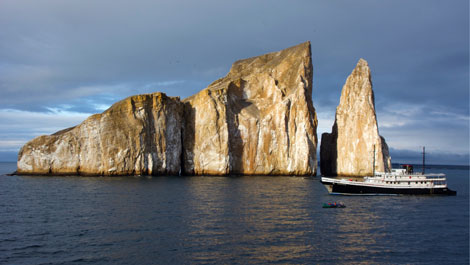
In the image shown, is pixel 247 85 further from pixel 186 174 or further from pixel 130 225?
pixel 130 225

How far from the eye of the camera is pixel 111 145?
9188 cm

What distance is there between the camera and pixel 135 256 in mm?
25062

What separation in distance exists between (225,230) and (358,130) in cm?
7816

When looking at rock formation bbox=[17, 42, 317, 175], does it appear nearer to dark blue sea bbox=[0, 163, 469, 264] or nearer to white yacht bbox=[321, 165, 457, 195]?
white yacht bbox=[321, 165, 457, 195]

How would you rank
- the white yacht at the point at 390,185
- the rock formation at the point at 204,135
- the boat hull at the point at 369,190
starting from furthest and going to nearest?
the rock formation at the point at 204,135 < the white yacht at the point at 390,185 < the boat hull at the point at 369,190

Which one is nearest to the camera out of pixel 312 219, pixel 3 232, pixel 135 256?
pixel 135 256

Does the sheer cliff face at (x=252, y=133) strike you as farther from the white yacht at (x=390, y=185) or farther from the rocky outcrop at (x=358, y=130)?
the white yacht at (x=390, y=185)

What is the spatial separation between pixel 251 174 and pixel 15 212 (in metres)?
69.2

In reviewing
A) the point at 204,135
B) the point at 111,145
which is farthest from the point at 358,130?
the point at 111,145

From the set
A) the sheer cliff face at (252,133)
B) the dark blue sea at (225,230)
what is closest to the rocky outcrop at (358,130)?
the sheer cliff face at (252,133)

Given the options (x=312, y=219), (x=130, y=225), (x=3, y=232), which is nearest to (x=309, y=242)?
(x=312, y=219)

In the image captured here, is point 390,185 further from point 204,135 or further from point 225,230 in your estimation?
point 204,135

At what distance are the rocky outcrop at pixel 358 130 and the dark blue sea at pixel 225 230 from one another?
47.3m

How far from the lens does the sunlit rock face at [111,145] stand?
302ft
